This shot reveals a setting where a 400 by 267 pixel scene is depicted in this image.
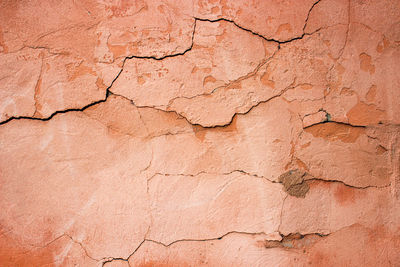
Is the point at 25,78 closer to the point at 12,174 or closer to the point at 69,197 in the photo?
the point at 12,174

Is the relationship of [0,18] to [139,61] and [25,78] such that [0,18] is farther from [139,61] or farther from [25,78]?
[139,61]

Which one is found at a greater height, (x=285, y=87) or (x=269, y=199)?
(x=285, y=87)

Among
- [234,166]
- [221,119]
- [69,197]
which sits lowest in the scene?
[69,197]

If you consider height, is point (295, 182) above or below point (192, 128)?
below

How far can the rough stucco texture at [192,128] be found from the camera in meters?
1.20

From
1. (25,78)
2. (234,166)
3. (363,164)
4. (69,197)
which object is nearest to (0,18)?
(25,78)

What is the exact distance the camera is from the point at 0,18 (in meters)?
1.19

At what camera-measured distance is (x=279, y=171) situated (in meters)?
1.25

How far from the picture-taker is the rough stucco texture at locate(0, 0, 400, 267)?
1204 millimetres

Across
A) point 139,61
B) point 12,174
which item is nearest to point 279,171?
point 139,61

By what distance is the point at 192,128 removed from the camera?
1.24m

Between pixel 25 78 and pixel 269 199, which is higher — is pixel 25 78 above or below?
above

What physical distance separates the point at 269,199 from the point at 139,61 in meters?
0.85

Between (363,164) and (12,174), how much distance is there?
1.58 m
